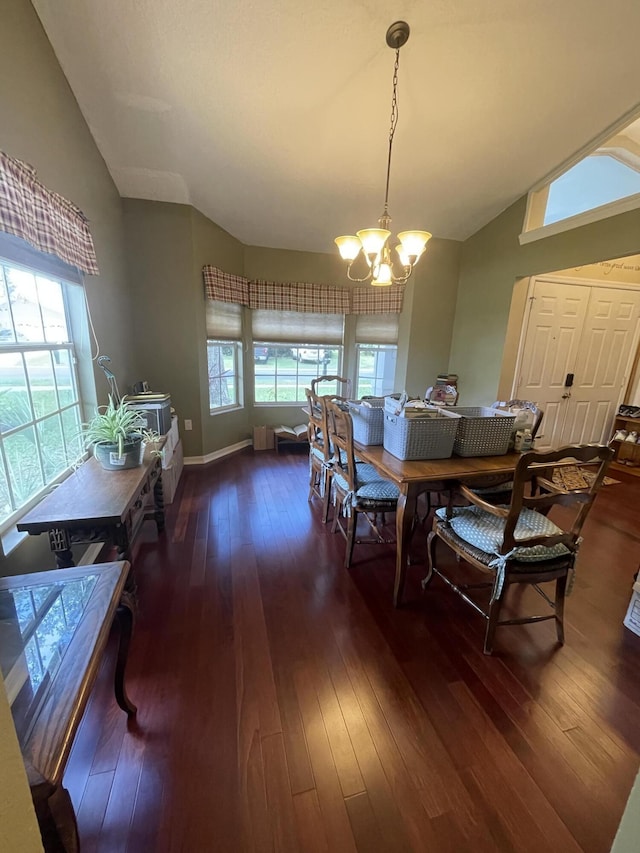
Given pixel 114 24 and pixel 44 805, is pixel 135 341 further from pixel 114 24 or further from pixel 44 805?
pixel 44 805

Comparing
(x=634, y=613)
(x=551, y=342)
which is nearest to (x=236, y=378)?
(x=551, y=342)

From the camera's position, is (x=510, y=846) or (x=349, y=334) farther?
(x=349, y=334)

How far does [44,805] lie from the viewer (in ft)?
2.03

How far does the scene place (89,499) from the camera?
1529mm

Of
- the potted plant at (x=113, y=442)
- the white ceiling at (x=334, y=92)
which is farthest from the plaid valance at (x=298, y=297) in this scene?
the potted plant at (x=113, y=442)

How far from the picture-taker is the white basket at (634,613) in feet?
5.48

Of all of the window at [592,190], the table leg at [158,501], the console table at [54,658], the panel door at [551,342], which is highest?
the window at [592,190]

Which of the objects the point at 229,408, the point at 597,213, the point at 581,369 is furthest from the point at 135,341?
the point at 581,369

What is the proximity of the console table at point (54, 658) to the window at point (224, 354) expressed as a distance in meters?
2.94

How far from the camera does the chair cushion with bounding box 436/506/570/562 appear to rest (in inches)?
58.1

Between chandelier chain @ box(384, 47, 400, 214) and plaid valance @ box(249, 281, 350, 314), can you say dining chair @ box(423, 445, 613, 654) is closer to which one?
chandelier chain @ box(384, 47, 400, 214)

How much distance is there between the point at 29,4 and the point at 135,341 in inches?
81.8

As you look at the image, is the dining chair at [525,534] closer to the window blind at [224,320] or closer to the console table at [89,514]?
the console table at [89,514]

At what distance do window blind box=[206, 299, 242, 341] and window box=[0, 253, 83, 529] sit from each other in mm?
1526
